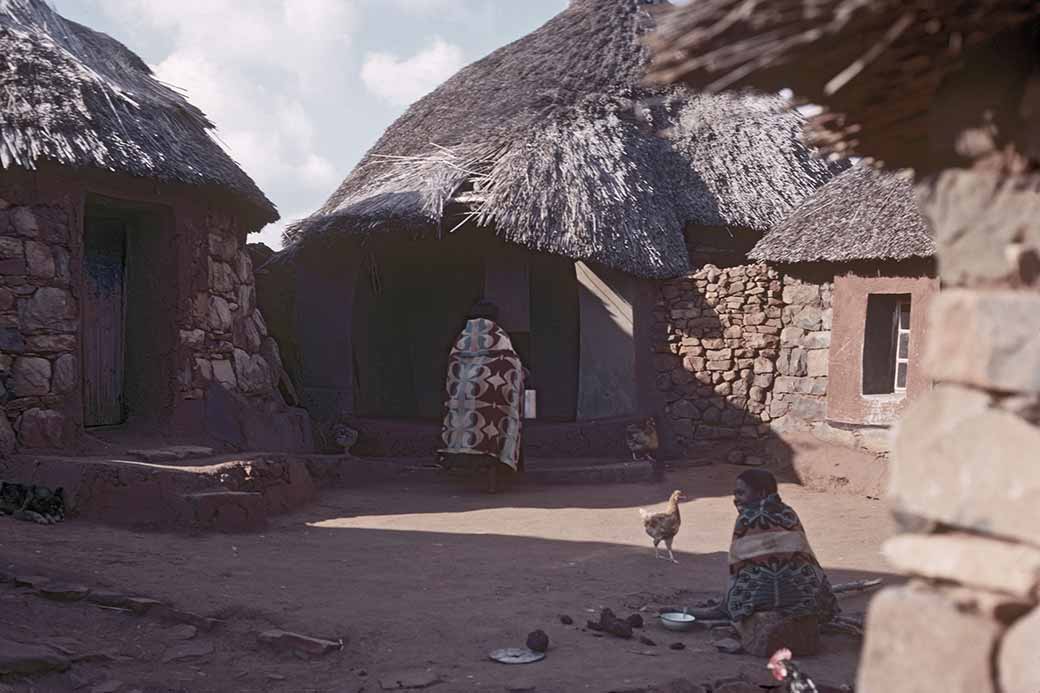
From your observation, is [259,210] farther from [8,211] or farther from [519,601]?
[519,601]

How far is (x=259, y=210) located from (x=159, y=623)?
6.55m

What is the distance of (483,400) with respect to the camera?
10148 mm

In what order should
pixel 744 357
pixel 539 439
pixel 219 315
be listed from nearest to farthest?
1. pixel 219 315
2. pixel 539 439
3. pixel 744 357

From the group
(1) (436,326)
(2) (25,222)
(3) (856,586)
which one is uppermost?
(2) (25,222)

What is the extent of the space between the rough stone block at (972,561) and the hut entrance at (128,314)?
28.8 feet

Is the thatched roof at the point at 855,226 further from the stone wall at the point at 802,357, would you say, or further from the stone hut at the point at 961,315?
the stone hut at the point at 961,315

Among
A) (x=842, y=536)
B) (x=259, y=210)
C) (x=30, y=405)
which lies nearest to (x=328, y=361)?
(x=259, y=210)

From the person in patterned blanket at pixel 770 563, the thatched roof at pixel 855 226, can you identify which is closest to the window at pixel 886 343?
the thatched roof at pixel 855 226

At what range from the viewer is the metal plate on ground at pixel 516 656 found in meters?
4.86

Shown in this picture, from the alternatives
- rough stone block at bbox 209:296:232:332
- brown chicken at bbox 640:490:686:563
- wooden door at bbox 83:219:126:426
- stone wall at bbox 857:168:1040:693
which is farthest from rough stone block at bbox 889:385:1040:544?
rough stone block at bbox 209:296:232:332

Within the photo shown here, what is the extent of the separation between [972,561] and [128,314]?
31.1 ft

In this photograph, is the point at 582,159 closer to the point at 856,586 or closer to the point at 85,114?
the point at 85,114

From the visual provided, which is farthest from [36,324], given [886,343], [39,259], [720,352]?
[886,343]

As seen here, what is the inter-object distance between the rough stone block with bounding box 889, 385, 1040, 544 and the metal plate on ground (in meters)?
3.06
